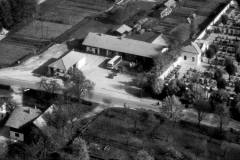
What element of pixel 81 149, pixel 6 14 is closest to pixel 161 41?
pixel 6 14

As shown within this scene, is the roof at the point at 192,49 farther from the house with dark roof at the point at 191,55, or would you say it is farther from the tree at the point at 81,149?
the tree at the point at 81,149

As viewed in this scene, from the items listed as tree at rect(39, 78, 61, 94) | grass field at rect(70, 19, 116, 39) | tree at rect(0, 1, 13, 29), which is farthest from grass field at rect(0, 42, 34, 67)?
tree at rect(39, 78, 61, 94)

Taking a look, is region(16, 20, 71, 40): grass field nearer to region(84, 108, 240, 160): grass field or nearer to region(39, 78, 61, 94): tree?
region(39, 78, 61, 94): tree

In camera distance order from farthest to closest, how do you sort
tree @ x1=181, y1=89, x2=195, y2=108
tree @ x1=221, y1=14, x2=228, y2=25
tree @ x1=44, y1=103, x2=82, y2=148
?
tree @ x1=221, y1=14, x2=228, y2=25 < tree @ x1=181, y1=89, x2=195, y2=108 < tree @ x1=44, y1=103, x2=82, y2=148

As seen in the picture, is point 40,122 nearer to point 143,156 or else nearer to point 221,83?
point 143,156

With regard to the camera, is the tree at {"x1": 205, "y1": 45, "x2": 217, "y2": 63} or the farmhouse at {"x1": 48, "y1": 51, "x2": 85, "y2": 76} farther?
the tree at {"x1": 205, "y1": 45, "x2": 217, "y2": 63}

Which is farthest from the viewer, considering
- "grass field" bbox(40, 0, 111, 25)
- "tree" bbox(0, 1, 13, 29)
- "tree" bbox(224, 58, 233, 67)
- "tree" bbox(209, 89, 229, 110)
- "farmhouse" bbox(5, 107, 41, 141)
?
"grass field" bbox(40, 0, 111, 25)

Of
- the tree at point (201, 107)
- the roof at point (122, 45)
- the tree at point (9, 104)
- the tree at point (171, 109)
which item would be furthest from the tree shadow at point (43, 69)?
the tree at point (201, 107)
